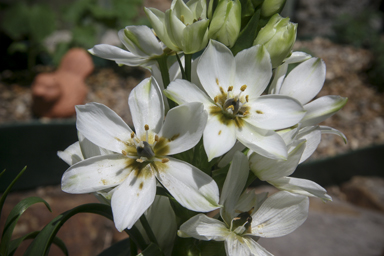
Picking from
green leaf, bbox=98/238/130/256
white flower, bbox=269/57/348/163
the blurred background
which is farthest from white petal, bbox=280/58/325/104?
the blurred background

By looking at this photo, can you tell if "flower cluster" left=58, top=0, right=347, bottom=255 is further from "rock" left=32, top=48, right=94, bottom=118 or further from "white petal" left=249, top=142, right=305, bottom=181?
"rock" left=32, top=48, right=94, bottom=118

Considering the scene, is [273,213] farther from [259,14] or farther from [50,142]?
[50,142]

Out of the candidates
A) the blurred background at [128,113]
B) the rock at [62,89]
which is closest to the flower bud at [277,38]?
the blurred background at [128,113]

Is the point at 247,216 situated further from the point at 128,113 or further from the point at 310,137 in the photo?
the point at 128,113

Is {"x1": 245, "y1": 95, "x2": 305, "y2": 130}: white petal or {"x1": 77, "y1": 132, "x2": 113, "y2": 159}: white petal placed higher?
{"x1": 245, "y1": 95, "x2": 305, "y2": 130}: white petal

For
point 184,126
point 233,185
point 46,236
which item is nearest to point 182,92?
point 184,126

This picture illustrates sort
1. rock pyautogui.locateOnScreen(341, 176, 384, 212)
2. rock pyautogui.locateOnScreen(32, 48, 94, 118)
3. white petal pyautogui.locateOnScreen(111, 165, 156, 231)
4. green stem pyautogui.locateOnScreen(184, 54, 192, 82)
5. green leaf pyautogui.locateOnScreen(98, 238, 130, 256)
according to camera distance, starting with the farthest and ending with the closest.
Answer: rock pyautogui.locateOnScreen(32, 48, 94, 118) < rock pyautogui.locateOnScreen(341, 176, 384, 212) < green leaf pyautogui.locateOnScreen(98, 238, 130, 256) < green stem pyautogui.locateOnScreen(184, 54, 192, 82) < white petal pyautogui.locateOnScreen(111, 165, 156, 231)

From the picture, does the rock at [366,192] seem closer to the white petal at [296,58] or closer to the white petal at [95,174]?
the white petal at [296,58]
